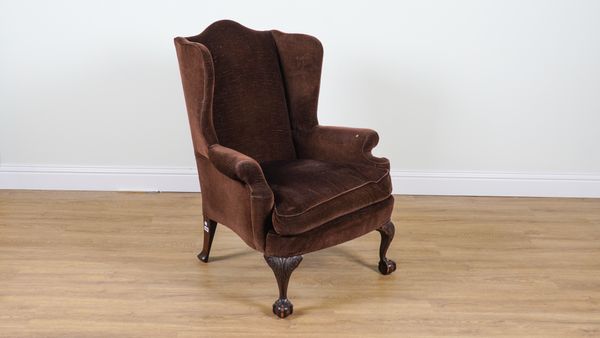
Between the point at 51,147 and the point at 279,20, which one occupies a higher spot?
the point at 279,20

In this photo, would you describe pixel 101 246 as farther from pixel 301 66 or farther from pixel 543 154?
pixel 543 154

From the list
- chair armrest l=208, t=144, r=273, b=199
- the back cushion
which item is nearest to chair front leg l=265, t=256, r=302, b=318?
chair armrest l=208, t=144, r=273, b=199

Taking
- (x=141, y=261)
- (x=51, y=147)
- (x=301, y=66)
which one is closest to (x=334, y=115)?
(x=301, y=66)

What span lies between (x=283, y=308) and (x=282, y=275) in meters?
0.13

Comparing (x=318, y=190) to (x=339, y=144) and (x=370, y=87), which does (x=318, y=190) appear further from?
(x=370, y=87)

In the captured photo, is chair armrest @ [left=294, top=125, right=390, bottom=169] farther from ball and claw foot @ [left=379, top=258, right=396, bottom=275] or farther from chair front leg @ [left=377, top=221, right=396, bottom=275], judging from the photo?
ball and claw foot @ [left=379, top=258, right=396, bottom=275]

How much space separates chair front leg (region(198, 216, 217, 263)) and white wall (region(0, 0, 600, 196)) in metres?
1.11

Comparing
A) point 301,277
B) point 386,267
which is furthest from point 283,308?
point 386,267

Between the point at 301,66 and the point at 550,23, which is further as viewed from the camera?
the point at 550,23

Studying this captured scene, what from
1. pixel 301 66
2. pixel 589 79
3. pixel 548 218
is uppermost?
pixel 301 66

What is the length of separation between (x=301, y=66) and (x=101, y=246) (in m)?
1.33

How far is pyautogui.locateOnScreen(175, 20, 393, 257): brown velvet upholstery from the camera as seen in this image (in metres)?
2.38

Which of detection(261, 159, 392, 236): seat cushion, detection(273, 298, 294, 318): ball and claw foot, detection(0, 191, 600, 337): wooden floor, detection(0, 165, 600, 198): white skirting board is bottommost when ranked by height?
detection(0, 165, 600, 198): white skirting board

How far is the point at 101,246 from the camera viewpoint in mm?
3072
